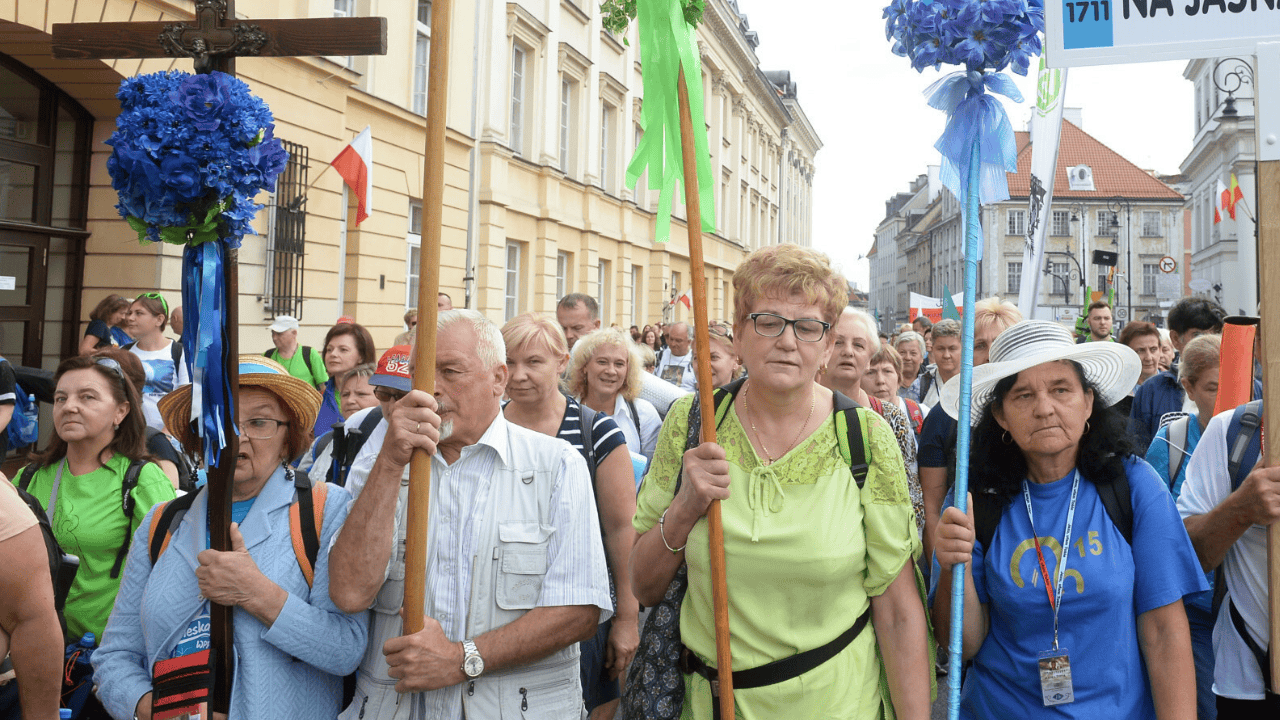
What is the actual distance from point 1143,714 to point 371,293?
12.3 m

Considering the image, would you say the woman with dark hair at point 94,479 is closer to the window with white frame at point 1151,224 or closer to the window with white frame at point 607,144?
the window with white frame at point 607,144

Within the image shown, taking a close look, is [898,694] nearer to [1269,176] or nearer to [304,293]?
[1269,176]

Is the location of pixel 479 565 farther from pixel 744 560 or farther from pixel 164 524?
pixel 164 524

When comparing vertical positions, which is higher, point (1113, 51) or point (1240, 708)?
point (1113, 51)

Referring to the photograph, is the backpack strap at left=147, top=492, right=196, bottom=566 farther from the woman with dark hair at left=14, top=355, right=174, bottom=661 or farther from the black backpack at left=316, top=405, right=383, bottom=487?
the black backpack at left=316, top=405, right=383, bottom=487

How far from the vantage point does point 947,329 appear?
6.50 metres

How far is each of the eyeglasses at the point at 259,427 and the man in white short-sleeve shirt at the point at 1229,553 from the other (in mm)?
2548

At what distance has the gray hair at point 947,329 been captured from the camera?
21.1 feet

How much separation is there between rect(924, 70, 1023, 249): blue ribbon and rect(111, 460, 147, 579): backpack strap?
2963 millimetres

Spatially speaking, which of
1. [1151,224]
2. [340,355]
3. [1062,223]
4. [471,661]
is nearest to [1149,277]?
[1151,224]

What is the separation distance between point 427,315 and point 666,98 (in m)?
0.79

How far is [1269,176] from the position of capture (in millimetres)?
2502

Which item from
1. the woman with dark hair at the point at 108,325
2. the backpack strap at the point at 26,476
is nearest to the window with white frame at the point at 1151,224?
the woman with dark hair at the point at 108,325

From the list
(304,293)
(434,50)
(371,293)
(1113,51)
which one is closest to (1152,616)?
(1113,51)
